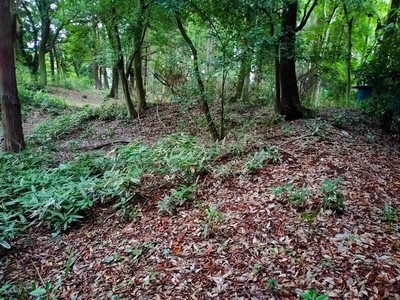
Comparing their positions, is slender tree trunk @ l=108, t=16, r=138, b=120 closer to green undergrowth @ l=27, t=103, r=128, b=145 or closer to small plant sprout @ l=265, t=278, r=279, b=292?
green undergrowth @ l=27, t=103, r=128, b=145

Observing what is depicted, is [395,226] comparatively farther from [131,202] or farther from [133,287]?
[131,202]

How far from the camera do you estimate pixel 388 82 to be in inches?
241

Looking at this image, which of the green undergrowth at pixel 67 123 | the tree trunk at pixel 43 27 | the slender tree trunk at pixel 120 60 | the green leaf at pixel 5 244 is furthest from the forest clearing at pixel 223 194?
the tree trunk at pixel 43 27

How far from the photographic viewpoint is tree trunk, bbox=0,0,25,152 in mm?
5832

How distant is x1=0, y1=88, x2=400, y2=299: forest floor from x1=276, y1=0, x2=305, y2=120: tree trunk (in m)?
2.20

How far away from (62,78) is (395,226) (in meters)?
20.8

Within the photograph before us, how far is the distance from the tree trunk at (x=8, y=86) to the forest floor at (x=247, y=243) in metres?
3.66

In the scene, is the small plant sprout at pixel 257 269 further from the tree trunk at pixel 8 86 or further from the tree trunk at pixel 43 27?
the tree trunk at pixel 43 27

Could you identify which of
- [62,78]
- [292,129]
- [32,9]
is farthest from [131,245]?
[62,78]

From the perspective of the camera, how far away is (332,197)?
321cm

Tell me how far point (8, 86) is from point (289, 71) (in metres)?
5.77

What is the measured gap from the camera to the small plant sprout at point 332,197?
10.2 ft

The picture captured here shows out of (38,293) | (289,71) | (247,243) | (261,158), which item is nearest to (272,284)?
(247,243)

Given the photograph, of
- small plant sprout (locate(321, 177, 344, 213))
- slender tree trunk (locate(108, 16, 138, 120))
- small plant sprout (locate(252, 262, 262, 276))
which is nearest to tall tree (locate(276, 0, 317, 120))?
small plant sprout (locate(321, 177, 344, 213))
